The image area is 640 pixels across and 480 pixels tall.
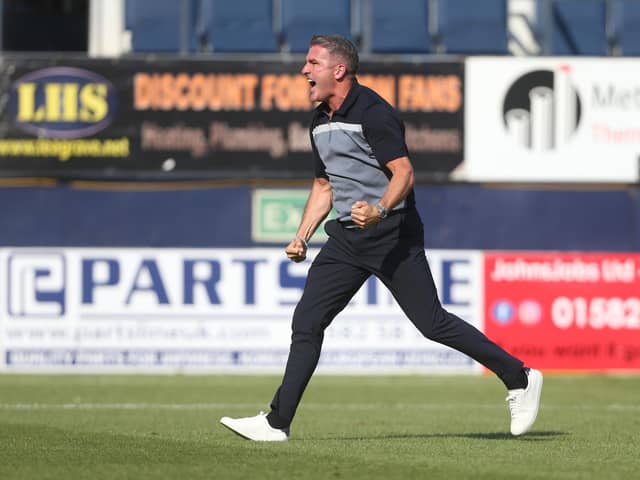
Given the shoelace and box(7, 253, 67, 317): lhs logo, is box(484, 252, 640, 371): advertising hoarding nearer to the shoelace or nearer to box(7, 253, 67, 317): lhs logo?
box(7, 253, 67, 317): lhs logo

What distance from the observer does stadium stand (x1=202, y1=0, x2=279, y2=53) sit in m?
18.1

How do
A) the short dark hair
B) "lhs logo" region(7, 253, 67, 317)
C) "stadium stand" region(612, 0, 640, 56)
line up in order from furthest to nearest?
1. "stadium stand" region(612, 0, 640, 56)
2. "lhs logo" region(7, 253, 67, 317)
3. the short dark hair

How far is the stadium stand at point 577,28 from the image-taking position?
1897 centimetres

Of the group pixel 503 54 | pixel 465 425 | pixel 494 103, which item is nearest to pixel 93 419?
pixel 465 425

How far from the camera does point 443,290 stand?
53.1 ft

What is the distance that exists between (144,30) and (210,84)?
1.63m

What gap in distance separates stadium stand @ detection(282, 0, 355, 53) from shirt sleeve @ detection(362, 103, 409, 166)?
10.7m

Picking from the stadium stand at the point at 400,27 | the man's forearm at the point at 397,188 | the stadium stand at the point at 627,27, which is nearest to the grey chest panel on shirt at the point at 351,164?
the man's forearm at the point at 397,188

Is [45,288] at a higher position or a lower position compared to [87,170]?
lower

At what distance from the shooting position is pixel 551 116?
17531mm

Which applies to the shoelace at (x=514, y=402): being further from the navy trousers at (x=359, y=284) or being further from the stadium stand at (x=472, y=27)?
the stadium stand at (x=472, y=27)

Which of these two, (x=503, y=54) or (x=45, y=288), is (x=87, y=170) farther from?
(x=503, y=54)

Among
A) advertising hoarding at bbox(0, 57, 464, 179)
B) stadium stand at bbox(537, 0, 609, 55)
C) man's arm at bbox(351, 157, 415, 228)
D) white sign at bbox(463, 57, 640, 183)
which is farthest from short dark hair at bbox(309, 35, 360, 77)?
stadium stand at bbox(537, 0, 609, 55)

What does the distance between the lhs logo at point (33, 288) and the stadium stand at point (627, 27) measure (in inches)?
313
